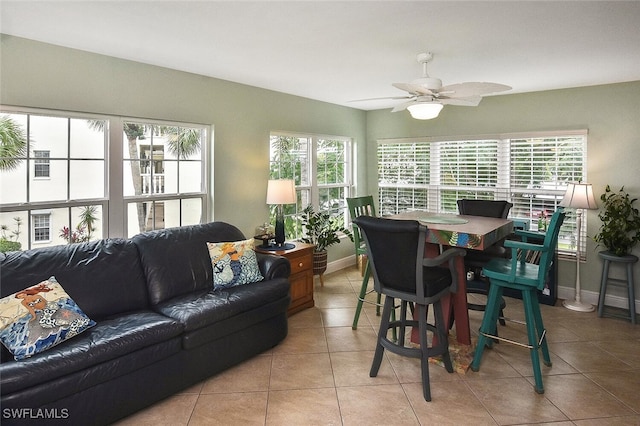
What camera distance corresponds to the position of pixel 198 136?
400cm

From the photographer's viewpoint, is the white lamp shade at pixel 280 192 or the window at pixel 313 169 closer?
the white lamp shade at pixel 280 192

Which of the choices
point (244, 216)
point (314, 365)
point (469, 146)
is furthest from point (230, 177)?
point (469, 146)

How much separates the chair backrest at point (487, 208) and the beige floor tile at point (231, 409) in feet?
8.47

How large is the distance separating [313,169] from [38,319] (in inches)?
145

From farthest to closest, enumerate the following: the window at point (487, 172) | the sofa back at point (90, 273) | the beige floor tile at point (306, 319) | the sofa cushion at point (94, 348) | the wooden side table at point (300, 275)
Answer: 1. the window at point (487, 172)
2. the wooden side table at point (300, 275)
3. the beige floor tile at point (306, 319)
4. the sofa back at point (90, 273)
5. the sofa cushion at point (94, 348)

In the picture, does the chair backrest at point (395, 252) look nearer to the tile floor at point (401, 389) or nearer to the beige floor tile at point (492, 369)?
the tile floor at point (401, 389)

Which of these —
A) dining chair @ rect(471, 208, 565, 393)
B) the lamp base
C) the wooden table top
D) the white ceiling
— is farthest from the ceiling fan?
the lamp base

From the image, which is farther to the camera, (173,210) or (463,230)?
(173,210)

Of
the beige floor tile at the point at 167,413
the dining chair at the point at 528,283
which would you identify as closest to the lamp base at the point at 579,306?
the dining chair at the point at 528,283

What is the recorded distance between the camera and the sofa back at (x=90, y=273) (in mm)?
2520

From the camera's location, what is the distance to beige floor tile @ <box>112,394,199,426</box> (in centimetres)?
234

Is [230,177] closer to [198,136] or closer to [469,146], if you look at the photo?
[198,136]

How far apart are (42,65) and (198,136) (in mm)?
1389

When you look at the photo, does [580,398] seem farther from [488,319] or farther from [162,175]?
[162,175]
